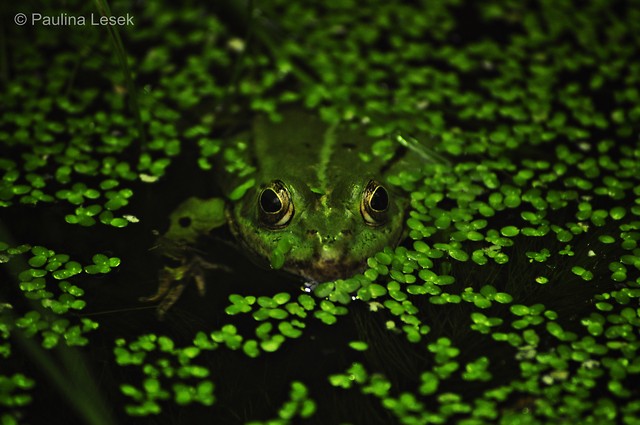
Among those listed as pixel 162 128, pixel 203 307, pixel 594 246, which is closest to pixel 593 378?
pixel 594 246

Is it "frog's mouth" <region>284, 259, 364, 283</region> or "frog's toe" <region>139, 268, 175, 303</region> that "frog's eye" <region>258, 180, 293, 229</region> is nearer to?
"frog's mouth" <region>284, 259, 364, 283</region>

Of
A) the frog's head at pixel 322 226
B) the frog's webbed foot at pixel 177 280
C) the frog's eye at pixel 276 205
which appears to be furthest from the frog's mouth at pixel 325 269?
the frog's webbed foot at pixel 177 280

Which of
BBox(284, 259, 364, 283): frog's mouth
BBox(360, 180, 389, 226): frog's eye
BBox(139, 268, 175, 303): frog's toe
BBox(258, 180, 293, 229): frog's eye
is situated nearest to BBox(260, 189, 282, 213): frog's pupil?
BBox(258, 180, 293, 229): frog's eye

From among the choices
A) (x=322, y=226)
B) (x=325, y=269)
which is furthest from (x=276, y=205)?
(x=325, y=269)

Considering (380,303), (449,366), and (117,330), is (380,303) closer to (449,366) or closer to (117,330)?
(449,366)

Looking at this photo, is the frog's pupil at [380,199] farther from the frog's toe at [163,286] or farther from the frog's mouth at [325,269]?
the frog's toe at [163,286]

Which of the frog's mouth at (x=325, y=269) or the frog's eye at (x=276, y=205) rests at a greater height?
the frog's eye at (x=276, y=205)
